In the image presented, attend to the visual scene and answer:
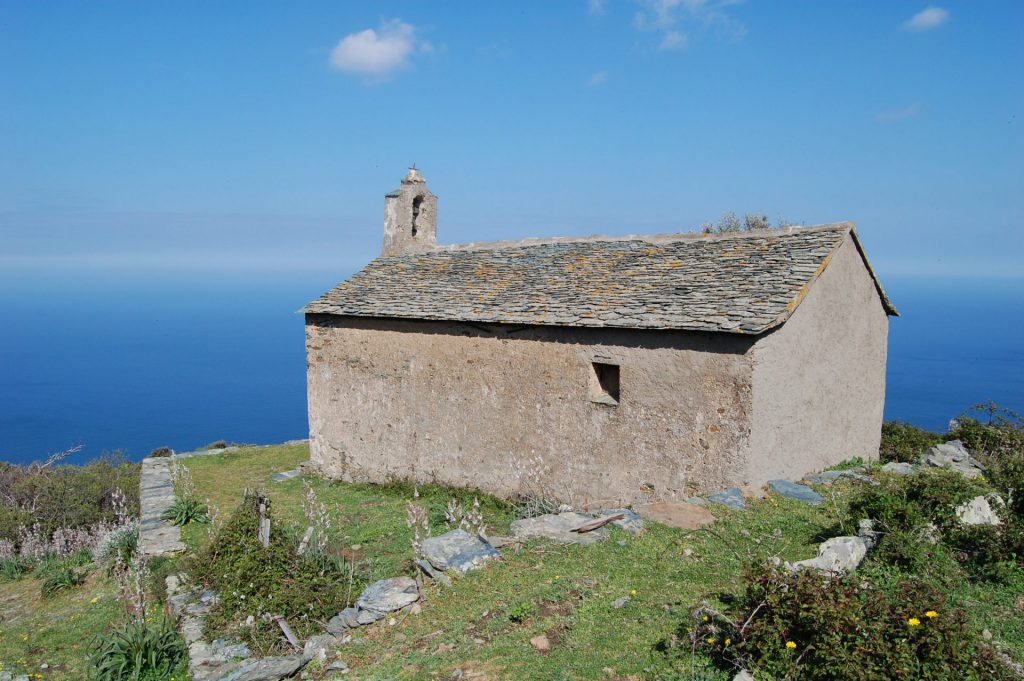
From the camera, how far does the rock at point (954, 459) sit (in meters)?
11.7

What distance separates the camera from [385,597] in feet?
23.9

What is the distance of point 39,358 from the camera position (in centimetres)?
12006

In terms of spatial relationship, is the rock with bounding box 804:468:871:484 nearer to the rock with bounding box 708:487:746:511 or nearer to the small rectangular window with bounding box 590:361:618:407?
the rock with bounding box 708:487:746:511

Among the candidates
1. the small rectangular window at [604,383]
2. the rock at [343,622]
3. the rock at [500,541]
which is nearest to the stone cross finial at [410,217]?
the small rectangular window at [604,383]

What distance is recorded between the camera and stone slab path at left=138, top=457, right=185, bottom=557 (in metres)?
11.2

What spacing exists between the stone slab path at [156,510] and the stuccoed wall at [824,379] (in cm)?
955

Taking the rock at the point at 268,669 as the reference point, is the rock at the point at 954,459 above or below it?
above

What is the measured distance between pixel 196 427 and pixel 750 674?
68.4m

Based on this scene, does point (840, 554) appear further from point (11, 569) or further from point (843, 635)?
point (11, 569)

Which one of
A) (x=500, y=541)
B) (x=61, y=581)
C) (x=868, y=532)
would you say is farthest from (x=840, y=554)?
(x=61, y=581)

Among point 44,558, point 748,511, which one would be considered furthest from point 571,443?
point 44,558

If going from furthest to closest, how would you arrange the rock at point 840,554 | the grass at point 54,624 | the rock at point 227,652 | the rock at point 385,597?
the grass at point 54,624 → the rock at point 385,597 → the rock at point 227,652 → the rock at point 840,554

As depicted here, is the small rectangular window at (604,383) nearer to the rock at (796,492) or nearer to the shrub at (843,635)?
the rock at (796,492)

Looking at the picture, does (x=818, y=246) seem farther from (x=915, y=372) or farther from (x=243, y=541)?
(x=915, y=372)
